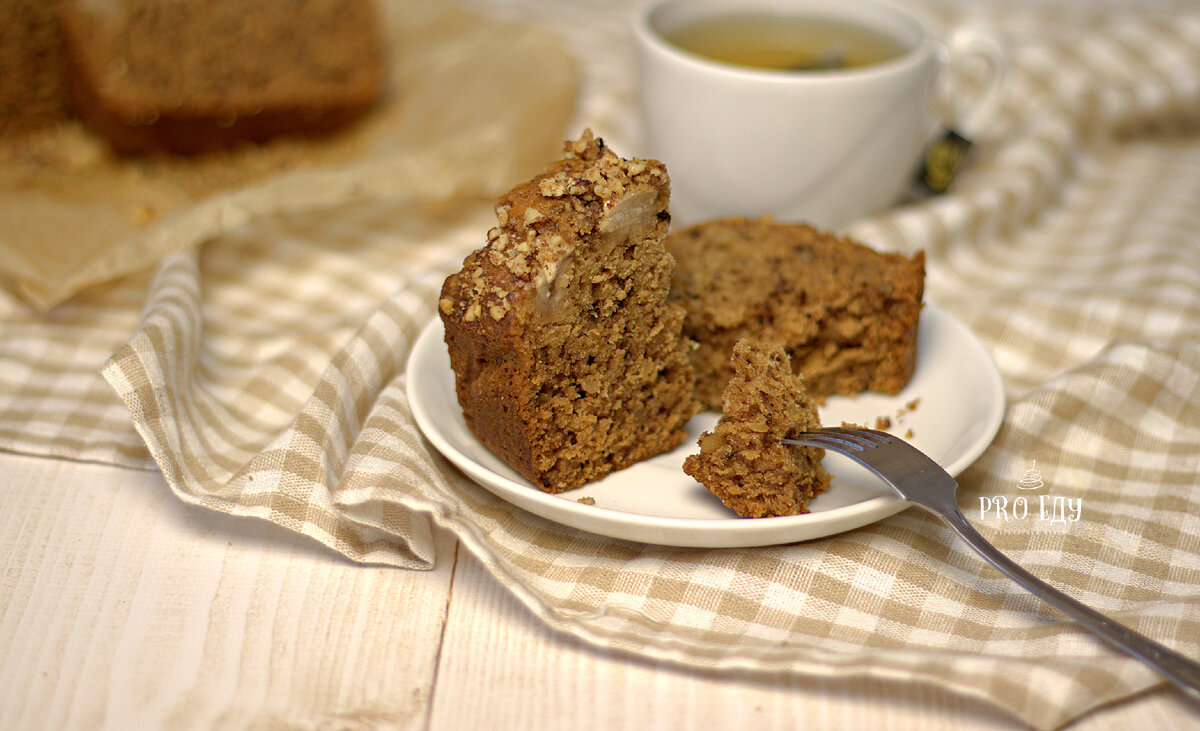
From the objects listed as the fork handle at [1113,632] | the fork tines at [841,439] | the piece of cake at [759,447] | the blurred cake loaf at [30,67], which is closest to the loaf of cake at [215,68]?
the blurred cake loaf at [30,67]

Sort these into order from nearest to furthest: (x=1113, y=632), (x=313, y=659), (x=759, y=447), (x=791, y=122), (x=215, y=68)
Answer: (x=1113, y=632)
(x=313, y=659)
(x=759, y=447)
(x=791, y=122)
(x=215, y=68)

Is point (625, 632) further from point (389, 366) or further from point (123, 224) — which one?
point (123, 224)

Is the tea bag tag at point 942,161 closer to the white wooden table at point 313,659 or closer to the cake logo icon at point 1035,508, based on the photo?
the cake logo icon at point 1035,508

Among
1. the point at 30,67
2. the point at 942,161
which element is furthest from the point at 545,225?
the point at 30,67

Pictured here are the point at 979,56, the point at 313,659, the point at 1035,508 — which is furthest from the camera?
the point at 979,56

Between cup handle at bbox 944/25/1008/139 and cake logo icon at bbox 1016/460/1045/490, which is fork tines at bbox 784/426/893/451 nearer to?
cake logo icon at bbox 1016/460/1045/490

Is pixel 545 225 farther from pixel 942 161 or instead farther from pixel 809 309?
pixel 942 161

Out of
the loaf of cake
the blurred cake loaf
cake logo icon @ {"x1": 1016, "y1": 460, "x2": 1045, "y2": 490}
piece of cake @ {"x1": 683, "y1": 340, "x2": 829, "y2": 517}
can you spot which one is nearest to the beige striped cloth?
cake logo icon @ {"x1": 1016, "y1": 460, "x2": 1045, "y2": 490}
